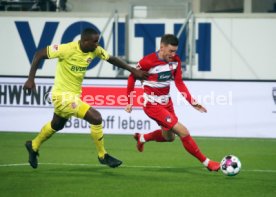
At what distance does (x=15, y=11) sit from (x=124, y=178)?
41.4 ft

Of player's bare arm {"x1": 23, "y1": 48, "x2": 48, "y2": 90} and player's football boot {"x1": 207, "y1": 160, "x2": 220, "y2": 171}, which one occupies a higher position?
player's bare arm {"x1": 23, "y1": 48, "x2": 48, "y2": 90}

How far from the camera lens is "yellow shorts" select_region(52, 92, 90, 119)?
41.0 feet

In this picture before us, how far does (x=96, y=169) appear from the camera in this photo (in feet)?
42.8

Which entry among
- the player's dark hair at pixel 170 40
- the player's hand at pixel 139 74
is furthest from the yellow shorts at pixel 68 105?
the player's dark hair at pixel 170 40

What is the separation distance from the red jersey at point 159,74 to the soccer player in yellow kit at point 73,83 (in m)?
0.37

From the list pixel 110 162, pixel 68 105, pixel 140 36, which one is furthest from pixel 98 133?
pixel 140 36

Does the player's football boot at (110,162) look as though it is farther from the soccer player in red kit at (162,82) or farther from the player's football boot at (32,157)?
the player's football boot at (32,157)

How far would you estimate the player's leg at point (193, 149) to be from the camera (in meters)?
12.0

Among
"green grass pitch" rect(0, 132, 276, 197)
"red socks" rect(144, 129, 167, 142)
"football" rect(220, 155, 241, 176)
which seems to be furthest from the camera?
"red socks" rect(144, 129, 167, 142)

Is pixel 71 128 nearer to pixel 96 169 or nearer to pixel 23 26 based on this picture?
pixel 23 26

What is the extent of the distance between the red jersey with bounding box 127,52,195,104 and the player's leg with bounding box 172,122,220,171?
2.63 ft

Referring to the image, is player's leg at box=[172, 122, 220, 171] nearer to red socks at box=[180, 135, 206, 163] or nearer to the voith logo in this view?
red socks at box=[180, 135, 206, 163]

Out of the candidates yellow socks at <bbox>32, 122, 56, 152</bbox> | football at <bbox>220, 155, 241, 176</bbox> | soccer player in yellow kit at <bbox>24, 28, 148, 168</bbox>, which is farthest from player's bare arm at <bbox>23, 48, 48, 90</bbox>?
football at <bbox>220, 155, 241, 176</bbox>

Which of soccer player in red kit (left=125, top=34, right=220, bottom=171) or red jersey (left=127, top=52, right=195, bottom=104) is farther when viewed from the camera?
red jersey (left=127, top=52, right=195, bottom=104)
